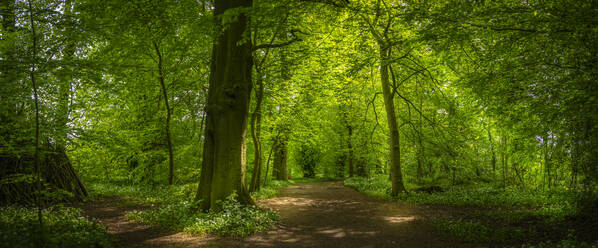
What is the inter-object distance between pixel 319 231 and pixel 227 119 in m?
4.16

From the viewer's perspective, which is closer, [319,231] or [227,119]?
[319,231]

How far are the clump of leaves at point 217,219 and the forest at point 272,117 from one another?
5 centimetres

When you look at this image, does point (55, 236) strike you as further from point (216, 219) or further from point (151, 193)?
point (151, 193)

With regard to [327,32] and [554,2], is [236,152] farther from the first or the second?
[554,2]

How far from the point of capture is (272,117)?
1512 cm

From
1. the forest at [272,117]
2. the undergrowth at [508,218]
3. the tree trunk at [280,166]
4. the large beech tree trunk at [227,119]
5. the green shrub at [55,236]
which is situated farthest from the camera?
the tree trunk at [280,166]

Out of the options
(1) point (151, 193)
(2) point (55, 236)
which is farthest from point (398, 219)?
(1) point (151, 193)

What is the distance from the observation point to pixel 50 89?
30.8 ft

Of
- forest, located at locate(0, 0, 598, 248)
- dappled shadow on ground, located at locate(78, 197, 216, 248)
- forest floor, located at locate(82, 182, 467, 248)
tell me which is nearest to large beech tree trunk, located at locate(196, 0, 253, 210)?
forest, located at locate(0, 0, 598, 248)

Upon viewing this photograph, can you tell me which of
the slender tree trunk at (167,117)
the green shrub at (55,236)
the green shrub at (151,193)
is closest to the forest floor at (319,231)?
the green shrub at (55,236)

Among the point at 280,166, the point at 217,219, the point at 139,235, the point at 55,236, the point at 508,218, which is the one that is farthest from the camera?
the point at 280,166

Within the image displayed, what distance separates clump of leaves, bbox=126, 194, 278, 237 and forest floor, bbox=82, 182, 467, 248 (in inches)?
11.1

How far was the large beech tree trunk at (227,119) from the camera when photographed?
27.7ft

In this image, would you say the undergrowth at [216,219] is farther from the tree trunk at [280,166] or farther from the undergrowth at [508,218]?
the tree trunk at [280,166]
